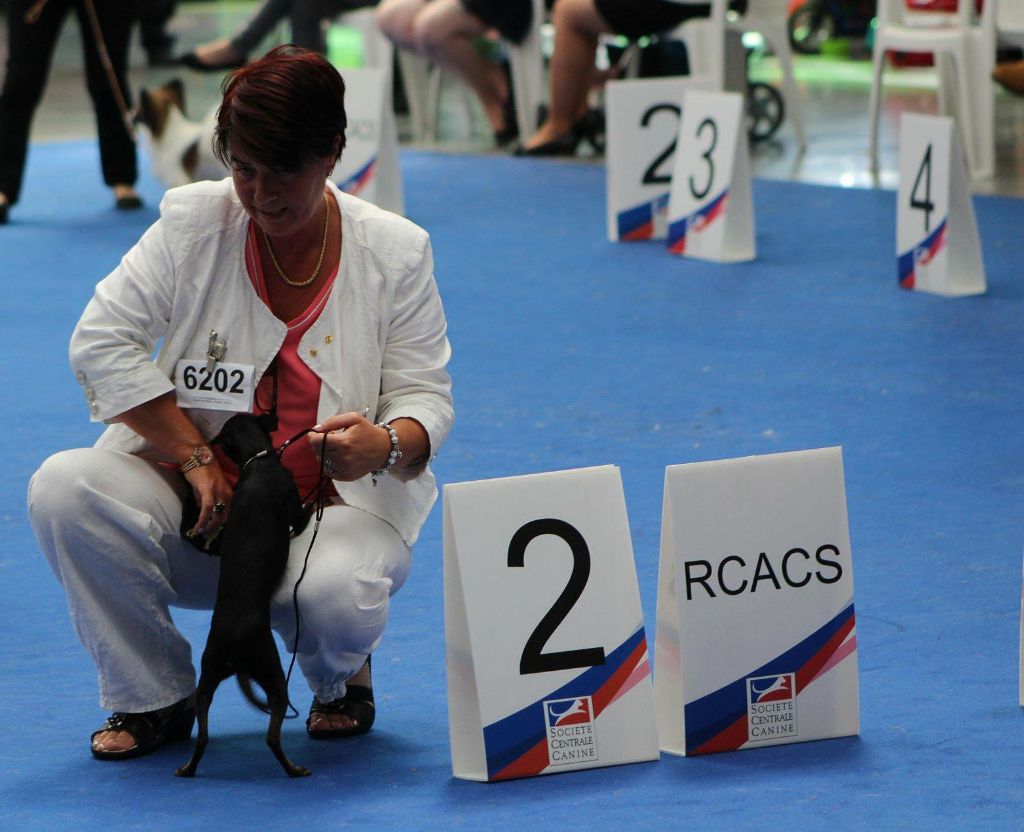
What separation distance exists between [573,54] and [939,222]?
2676 mm

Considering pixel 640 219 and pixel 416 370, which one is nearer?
pixel 416 370

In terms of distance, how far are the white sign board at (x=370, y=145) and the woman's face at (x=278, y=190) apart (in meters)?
3.74

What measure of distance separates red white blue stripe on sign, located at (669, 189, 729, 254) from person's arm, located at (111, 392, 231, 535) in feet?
10.3

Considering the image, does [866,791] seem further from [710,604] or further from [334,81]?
[334,81]

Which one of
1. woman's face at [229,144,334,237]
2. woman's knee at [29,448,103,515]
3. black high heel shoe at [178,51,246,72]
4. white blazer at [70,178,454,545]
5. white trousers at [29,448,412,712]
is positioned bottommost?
black high heel shoe at [178,51,246,72]

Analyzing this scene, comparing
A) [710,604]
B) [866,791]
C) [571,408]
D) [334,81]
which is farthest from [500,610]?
[571,408]

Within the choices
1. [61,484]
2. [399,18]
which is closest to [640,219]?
[399,18]

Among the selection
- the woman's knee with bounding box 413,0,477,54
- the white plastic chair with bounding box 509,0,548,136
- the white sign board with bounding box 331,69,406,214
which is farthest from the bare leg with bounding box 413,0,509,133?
the white sign board with bounding box 331,69,406,214

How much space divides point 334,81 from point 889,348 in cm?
226

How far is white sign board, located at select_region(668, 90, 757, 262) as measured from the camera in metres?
4.76

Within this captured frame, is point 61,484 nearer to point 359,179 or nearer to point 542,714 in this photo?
point 542,714

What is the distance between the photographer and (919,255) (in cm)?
430

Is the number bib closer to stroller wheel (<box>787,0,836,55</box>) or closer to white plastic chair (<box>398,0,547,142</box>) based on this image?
white plastic chair (<box>398,0,547,142</box>)

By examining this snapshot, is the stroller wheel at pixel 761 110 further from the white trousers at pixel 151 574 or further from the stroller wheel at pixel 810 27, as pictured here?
the white trousers at pixel 151 574
